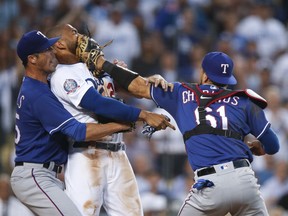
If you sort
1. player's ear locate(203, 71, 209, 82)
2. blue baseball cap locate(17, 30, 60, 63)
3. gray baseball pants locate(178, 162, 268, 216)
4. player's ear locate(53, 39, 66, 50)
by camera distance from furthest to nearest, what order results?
player's ear locate(53, 39, 66, 50)
player's ear locate(203, 71, 209, 82)
blue baseball cap locate(17, 30, 60, 63)
gray baseball pants locate(178, 162, 268, 216)

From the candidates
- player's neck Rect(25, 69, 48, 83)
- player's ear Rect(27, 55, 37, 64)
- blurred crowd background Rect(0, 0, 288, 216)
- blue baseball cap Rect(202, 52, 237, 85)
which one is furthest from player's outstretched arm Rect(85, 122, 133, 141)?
blurred crowd background Rect(0, 0, 288, 216)

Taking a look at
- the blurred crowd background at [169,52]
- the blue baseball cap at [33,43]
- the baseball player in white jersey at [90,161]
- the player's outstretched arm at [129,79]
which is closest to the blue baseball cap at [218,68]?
the player's outstretched arm at [129,79]

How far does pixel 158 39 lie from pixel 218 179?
5.73 m

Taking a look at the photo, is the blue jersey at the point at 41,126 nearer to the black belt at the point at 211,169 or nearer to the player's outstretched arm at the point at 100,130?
the player's outstretched arm at the point at 100,130

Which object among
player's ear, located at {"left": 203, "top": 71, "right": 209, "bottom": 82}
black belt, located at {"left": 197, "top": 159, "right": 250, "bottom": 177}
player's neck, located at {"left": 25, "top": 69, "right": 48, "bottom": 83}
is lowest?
black belt, located at {"left": 197, "top": 159, "right": 250, "bottom": 177}

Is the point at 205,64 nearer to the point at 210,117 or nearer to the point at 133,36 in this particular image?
the point at 210,117

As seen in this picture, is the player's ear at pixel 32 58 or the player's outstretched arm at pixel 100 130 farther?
the player's ear at pixel 32 58

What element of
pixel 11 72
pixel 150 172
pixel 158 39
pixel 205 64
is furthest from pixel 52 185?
pixel 158 39

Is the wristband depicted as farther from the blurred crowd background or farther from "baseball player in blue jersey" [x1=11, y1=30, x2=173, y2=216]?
the blurred crowd background

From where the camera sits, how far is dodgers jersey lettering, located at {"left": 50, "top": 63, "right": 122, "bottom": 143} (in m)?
6.29

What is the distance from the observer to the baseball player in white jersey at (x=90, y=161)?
249 inches

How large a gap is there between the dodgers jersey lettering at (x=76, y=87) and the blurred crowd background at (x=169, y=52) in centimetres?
251

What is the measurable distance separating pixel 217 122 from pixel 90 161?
3.50ft

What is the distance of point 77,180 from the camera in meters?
6.38
